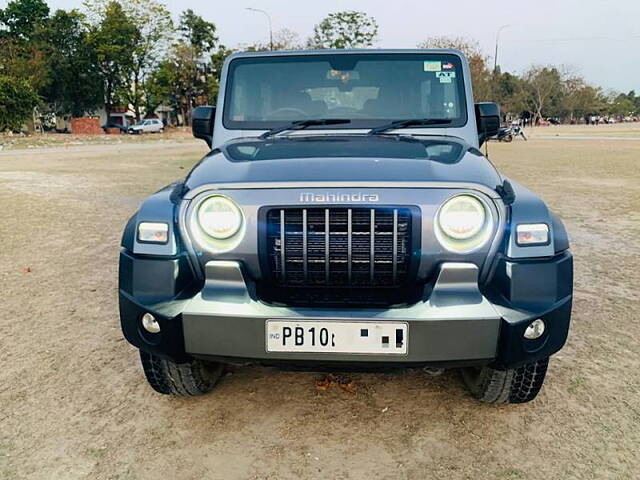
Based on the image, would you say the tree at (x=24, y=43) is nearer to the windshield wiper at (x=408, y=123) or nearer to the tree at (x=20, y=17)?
the tree at (x=20, y=17)

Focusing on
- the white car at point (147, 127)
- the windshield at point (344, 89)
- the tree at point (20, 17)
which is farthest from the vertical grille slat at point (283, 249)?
the tree at point (20, 17)

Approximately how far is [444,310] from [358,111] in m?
1.86

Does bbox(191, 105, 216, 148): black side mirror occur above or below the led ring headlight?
above

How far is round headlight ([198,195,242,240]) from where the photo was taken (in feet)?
8.18

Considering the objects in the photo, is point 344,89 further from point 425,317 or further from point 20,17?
point 20,17

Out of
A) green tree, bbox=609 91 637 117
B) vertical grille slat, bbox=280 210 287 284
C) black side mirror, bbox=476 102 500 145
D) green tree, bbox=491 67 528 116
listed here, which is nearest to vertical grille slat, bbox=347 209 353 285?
vertical grille slat, bbox=280 210 287 284

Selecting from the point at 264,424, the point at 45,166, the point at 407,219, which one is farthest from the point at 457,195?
the point at 45,166

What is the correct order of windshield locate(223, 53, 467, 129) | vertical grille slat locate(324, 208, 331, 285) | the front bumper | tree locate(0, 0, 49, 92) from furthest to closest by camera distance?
tree locate(0, 0, 49, 92)
windshield locate(223, 53, 467, 129)
vertical grille slat locate(324, 208, 331, 285)
the front bumper

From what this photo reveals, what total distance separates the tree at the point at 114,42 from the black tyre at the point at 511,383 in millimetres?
60310

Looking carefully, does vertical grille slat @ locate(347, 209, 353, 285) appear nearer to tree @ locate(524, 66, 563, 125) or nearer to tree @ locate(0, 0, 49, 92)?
tree @ locate(0, 0, 49, 92)

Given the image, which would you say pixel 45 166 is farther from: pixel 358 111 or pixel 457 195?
pixel 457 195

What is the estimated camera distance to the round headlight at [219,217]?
8.18 feet

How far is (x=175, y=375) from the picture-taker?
288 centimetres

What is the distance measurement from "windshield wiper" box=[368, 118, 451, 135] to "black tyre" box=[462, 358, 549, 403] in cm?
157
